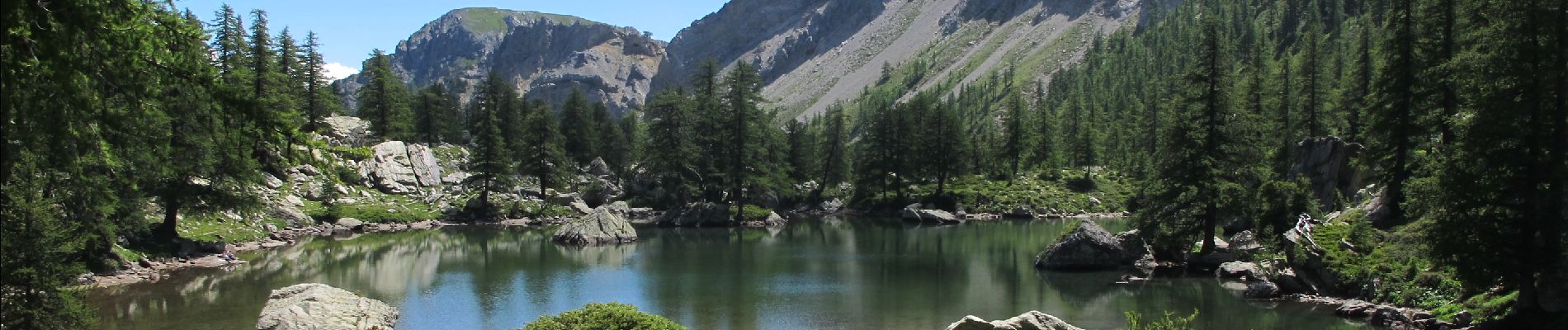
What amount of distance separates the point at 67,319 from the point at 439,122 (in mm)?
78179

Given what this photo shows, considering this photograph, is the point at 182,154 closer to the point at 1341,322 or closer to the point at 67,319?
the point at 67,319

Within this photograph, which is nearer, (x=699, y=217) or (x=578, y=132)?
(x=699, y=217)

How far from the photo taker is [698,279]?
4325 cm

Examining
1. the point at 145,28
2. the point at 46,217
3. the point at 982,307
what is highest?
the point at 145,28

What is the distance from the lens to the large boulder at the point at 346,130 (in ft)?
258

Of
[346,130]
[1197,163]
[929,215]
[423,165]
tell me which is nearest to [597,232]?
[423,165]

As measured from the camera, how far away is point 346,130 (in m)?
81.8

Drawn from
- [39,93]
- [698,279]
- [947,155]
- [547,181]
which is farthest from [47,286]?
[947,155]

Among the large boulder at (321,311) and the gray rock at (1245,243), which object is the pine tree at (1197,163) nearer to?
the gray rock at (1245,243)

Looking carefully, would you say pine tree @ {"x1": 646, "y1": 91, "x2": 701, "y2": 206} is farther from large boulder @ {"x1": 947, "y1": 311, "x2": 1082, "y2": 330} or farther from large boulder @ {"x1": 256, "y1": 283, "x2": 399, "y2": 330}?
large boulder @ {"x1": 947, "y1": 311, "x2": 1082, "y2": 330}

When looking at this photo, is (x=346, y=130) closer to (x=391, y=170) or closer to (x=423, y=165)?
(x=423, y=165)

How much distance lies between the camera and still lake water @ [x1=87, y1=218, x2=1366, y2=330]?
32000 mm

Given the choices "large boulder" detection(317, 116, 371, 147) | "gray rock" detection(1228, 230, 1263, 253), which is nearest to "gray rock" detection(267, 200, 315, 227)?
"large boulder" detection(317, 116, 371, 147)

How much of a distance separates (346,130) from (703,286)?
177 feet
